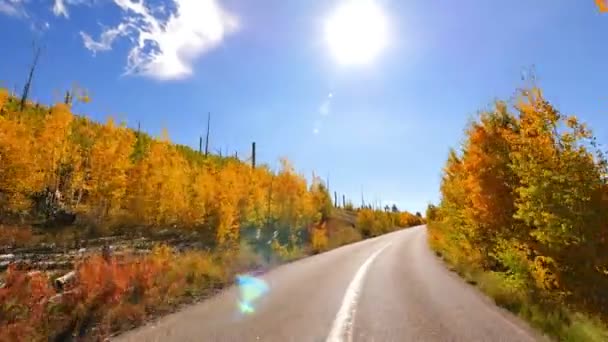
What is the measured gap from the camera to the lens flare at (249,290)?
9907 millimetres

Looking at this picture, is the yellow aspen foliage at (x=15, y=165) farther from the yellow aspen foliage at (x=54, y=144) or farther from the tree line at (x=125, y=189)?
the yellow aspen foliage at (x=54, y=144)

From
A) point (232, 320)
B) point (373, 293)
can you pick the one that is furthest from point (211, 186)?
point (232, 320)

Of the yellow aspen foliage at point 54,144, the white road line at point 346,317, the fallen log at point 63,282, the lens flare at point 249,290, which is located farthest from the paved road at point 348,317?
the yellow aspen foliage at point 54,144

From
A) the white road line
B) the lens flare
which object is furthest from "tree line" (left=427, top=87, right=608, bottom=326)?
the lens flare

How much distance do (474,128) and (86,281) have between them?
14940mm

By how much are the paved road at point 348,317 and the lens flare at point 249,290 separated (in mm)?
210

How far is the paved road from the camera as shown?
723cm

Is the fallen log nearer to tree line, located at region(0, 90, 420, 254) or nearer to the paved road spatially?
the paved road

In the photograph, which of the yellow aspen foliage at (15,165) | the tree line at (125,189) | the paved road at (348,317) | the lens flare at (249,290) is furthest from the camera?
the tree line at (125,189)

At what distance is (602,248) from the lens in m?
7.55

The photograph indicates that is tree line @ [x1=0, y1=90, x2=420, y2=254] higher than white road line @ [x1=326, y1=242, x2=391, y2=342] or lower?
higher

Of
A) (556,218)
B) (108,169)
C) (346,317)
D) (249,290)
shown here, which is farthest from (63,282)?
(108,169)

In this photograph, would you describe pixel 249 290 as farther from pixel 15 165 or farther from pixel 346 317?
pixel 15 165

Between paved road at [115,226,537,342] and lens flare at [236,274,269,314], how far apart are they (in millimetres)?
210
